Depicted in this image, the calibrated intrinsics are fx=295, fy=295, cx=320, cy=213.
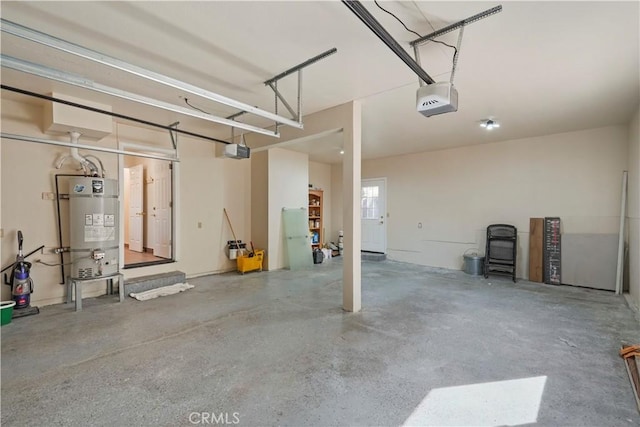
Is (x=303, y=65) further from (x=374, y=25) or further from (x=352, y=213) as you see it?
(x=352, y=213)

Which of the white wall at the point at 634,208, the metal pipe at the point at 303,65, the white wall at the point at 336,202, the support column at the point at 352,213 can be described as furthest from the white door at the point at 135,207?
the white wall at the point at 634,208

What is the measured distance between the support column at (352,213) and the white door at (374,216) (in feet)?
13.7

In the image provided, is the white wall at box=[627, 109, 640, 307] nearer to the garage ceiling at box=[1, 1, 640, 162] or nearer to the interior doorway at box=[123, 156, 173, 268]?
the garage ceiling at box=[1, 1, 640, 162]

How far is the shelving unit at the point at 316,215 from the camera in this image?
824 centimetres

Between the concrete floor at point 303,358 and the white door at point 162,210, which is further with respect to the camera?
the white door at point 162,210

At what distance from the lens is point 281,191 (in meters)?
6.45

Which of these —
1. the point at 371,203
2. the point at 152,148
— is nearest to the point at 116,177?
the point at 152,148

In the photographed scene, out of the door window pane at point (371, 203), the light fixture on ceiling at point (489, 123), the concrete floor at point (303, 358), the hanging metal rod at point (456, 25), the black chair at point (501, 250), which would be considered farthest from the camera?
the door window pane at point (371, 203)

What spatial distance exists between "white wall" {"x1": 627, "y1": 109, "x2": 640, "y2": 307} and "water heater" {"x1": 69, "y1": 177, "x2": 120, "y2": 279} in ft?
23.7

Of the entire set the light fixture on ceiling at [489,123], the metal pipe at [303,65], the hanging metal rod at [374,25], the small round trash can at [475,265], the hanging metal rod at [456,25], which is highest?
the metal pipe at [303,65]

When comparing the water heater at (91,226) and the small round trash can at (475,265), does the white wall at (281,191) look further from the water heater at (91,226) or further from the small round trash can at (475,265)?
the small round trash can at (475,265)

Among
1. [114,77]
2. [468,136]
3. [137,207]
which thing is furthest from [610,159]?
[137,207]

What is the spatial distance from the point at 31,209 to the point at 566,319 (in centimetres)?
698

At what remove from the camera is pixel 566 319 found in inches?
141
